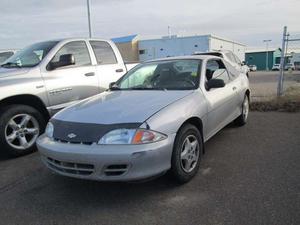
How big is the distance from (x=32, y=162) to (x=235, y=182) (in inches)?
120

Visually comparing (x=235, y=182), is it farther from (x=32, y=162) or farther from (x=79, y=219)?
(x=32, y=162)

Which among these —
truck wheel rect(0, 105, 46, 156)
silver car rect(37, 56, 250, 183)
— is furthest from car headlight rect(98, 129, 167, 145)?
truck wheel rect(0, 105, 46, 156)

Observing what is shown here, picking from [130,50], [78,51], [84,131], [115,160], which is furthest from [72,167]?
[130,50]

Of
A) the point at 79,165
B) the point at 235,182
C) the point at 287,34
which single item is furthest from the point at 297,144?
the point at 287,34

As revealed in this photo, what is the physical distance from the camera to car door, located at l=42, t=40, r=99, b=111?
219 inches

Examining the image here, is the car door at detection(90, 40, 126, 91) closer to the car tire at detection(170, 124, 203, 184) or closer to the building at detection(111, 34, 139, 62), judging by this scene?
the car tire at detection(170, 124, 203, 184)

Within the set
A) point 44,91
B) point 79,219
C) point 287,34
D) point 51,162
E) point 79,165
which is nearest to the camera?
point 79,219

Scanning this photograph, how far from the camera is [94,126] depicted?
346 cm

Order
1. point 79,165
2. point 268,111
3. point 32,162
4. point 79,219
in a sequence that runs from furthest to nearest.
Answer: point 268,111 → point 32,162 → point 79,165 → point 79,219

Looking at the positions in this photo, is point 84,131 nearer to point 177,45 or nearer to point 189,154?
point 189,154

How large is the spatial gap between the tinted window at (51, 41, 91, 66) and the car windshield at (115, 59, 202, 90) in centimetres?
130

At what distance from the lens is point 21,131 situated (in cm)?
519

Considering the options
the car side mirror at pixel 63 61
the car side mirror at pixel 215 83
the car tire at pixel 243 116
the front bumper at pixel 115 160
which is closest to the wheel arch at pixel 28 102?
the car side mirror at pixel 63 61

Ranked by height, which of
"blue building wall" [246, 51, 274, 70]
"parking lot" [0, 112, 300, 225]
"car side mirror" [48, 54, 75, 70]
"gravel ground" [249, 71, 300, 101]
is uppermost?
"car side mirror" [48, 54, 75, 70]
